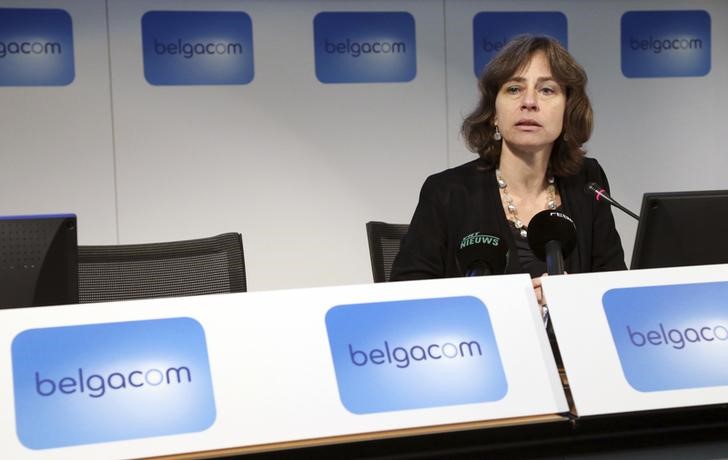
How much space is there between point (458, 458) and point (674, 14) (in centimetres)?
371

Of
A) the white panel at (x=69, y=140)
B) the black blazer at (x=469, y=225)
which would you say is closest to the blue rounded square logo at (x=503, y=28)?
the white panel at (x=69, y=140)

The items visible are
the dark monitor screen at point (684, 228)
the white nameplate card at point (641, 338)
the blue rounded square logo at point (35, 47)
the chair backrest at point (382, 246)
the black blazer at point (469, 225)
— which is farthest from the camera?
the blue rounded square logo at point (35, 47)

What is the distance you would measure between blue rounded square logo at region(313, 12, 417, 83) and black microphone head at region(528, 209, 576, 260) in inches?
102

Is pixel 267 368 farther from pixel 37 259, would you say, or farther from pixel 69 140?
pixel 69 140

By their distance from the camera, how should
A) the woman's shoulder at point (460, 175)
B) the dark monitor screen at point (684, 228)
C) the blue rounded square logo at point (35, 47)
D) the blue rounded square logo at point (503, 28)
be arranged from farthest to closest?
the blue rounded square logo at point (503, 28) < the blue rounded square logo at point (35, 47) < the woman's shoulder at point (460, 175) < the dark monitor screen at point (684, 228)

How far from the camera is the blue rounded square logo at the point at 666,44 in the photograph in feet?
13.7

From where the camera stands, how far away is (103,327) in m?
1.00

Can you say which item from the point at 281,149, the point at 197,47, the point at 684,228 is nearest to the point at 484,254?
the point at 684,228

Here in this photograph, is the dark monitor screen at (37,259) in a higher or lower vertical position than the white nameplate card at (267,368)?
higher

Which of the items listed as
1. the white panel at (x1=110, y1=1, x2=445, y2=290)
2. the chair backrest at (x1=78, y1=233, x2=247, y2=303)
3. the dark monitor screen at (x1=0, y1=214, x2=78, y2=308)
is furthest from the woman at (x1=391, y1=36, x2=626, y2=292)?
the white panel at (x1=110, y1=1, x2=445, y2=290)

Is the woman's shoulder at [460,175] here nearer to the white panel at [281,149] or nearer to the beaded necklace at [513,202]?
the beaded necklace at [513,202]

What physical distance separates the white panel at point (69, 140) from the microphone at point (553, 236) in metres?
2.66

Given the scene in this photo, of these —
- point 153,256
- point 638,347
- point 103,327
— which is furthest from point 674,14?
point 103,327

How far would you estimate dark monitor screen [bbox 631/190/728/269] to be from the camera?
149cm
